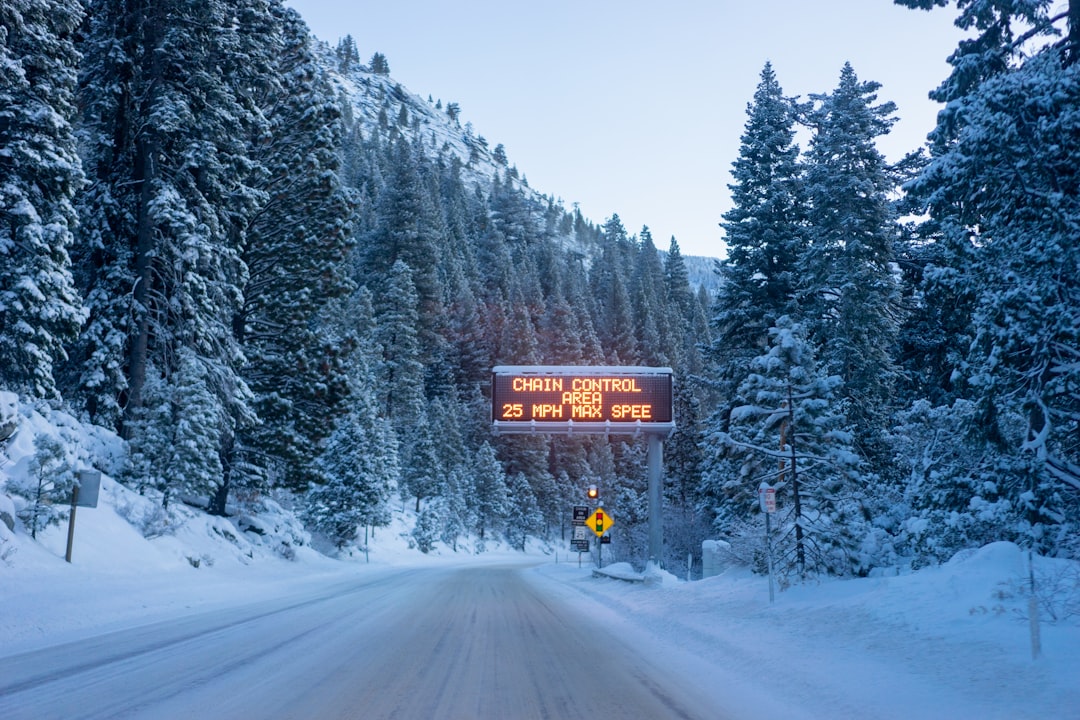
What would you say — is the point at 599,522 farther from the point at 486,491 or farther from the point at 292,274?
the point at 486,491

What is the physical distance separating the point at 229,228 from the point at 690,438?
101 feet

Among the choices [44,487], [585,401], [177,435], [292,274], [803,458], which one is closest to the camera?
[44,487]

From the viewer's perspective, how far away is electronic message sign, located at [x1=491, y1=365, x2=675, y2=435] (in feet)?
99.2

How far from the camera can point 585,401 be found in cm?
3058

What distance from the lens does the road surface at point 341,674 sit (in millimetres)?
6742

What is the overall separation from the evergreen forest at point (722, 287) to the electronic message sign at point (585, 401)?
296 centimetres

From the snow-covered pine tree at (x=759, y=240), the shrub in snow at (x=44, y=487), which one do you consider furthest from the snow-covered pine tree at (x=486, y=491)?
the shrub in snow at (x=44, y=487)

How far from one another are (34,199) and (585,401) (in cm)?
1905

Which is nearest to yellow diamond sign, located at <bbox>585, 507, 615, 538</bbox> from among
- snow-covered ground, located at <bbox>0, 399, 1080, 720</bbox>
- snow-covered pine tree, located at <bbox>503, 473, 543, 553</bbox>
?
snow-covered ground, located at <bbox>0, 399, 1080, 720</bbox>

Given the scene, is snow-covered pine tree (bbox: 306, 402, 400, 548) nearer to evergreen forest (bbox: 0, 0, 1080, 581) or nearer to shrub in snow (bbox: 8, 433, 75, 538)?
evergreen forest (bbox: 0, 0, 1080, 581)

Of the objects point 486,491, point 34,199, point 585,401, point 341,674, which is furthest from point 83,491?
point 486,491

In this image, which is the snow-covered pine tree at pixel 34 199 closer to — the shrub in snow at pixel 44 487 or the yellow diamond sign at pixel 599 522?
the shrub in snow at pixel 44 487

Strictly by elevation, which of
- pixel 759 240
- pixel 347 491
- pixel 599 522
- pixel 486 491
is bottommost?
pixel 599 522

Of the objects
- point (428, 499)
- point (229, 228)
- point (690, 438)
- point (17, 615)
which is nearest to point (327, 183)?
point (229, 228)
